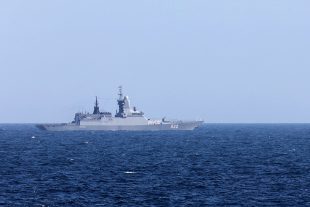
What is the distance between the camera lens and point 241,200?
56156mm

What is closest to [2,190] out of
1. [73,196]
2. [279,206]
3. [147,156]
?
[73,196]

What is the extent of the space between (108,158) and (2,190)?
4301cm

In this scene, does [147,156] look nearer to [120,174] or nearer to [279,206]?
[120,174]

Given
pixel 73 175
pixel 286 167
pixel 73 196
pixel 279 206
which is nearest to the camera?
pixel 279 206

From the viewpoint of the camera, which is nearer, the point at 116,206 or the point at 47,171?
the point at 116,206

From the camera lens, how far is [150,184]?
67.3 meters

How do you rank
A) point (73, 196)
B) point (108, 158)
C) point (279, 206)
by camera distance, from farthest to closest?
point (108, 158) < point (73, 196) < point (279, 206)

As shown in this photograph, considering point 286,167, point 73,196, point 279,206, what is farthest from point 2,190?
point 286,167

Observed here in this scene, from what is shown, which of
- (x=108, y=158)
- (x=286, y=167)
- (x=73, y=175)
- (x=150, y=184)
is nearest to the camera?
(x=150, y=184)

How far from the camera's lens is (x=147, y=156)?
109m

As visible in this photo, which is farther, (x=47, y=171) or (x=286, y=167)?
(x=286, y=167)

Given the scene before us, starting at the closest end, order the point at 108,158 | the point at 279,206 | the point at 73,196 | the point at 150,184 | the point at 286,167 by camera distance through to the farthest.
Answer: the point at 279,206 < the point at 73,196 < the point at 150,184 < the point at 286,167 < the point at 108,158

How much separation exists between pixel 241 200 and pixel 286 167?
105 ft

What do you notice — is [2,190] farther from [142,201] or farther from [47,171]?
[47,171]
